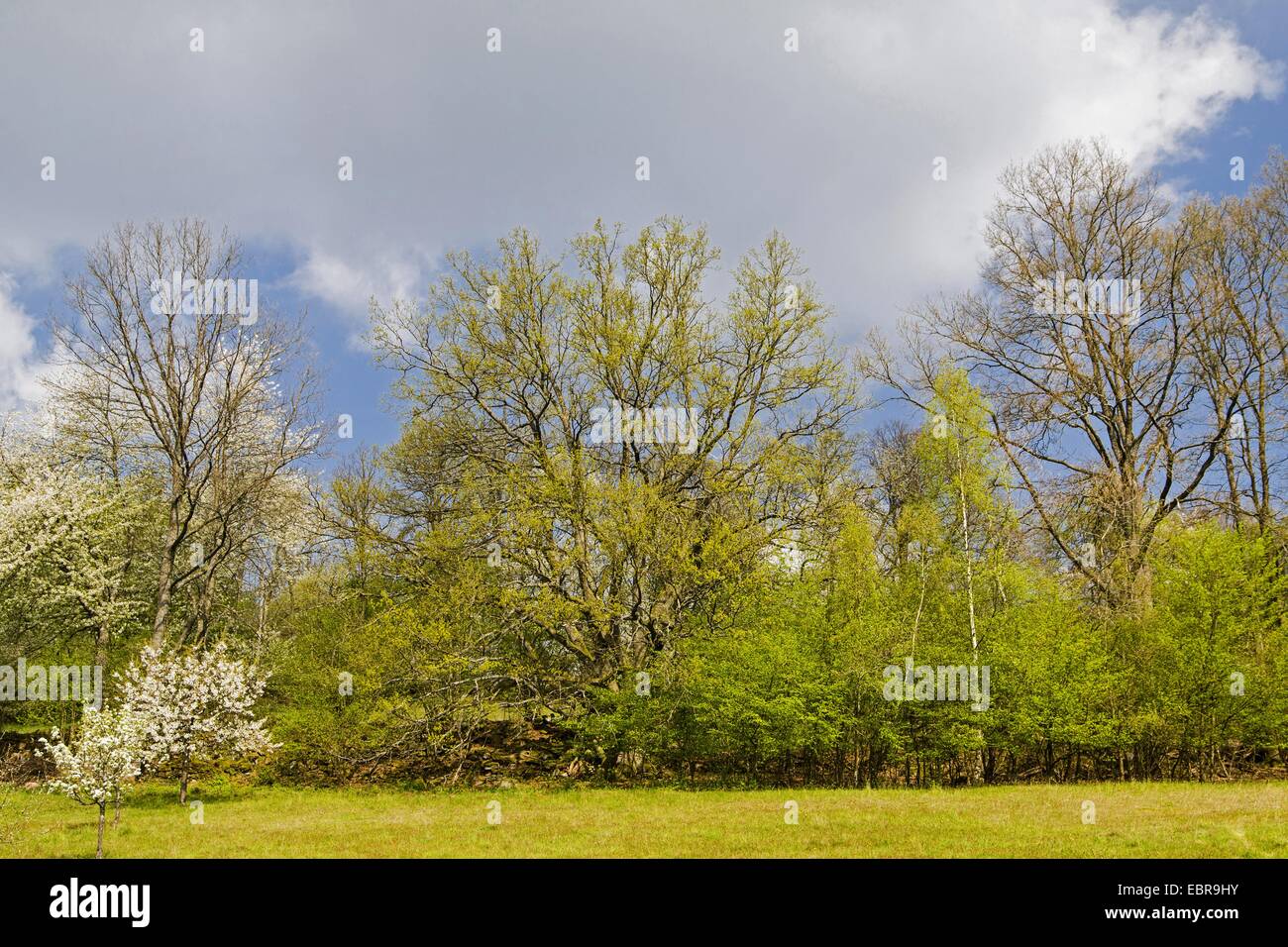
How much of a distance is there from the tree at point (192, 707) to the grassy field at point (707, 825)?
1.26 metres

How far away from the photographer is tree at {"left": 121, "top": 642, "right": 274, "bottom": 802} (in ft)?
55.6

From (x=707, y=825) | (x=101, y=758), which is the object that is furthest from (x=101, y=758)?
(x=707, y=825)

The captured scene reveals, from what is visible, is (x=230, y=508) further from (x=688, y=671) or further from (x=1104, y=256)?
(x=1104, y=256)

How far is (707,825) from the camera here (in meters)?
12.6

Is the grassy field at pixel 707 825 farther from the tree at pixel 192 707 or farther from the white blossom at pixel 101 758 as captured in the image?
the tree at pixel 192 707

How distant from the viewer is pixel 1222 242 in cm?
2423

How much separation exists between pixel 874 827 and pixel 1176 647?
9.69 metres

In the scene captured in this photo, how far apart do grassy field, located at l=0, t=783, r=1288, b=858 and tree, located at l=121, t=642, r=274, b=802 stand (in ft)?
4.14

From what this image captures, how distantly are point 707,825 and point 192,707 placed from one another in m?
11.2

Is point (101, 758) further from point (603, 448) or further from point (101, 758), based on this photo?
point (603, 448)

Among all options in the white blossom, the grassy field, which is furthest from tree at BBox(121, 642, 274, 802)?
the white blossom

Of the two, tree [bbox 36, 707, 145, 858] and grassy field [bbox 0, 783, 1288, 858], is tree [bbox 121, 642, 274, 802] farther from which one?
tree [bbox 36, 707, 145, 858]
